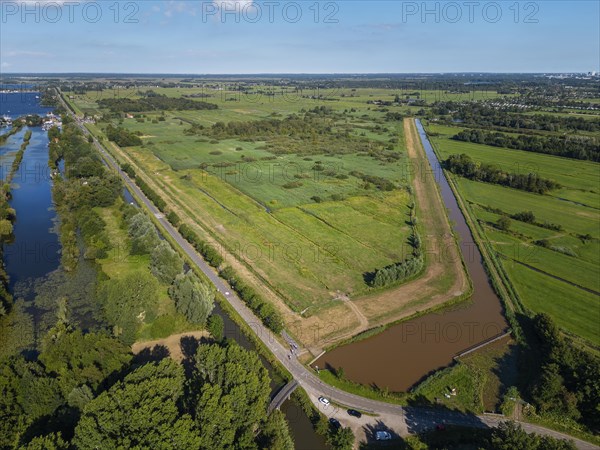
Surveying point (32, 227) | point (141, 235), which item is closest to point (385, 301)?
point (141, 235)

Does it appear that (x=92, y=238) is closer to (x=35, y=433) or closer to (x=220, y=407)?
(x=35, y=433)

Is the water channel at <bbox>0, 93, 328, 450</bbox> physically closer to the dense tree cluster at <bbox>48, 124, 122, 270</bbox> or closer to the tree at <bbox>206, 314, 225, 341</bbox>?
the tree at <bbox>206, 314, 225, 341</bbox>

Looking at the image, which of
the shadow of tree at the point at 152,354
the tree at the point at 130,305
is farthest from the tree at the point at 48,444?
the tree at the point at 130,305

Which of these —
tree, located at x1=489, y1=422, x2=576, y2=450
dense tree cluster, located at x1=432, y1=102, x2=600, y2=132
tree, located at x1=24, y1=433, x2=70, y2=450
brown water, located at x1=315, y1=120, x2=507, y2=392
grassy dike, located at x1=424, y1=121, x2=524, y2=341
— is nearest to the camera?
tree, located at x1=24, y1=433, x2=70, y2=450

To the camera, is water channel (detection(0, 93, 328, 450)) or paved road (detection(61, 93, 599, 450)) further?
water channel (detection(0, 93, 328, 450))

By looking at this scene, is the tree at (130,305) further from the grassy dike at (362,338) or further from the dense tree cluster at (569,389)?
the dense tree cluster at (569,389)

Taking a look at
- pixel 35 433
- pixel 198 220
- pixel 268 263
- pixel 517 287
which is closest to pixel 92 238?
pixel 198 220

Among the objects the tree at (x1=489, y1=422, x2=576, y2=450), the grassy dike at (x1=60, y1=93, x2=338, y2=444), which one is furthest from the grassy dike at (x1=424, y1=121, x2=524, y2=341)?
the grassy dike at (x1=60, y1=93, x2=338, y2=444)

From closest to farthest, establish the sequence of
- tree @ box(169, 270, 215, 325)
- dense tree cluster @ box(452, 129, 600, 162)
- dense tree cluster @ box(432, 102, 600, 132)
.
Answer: tree @ box(169, 270, 215, 325), dense tree cluster @ box(452, 129, 600, 162), dense tree cluster @ box(432, 102, 600, 132)
